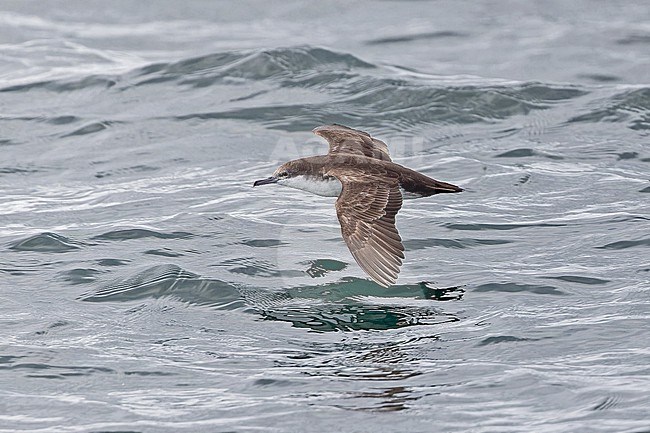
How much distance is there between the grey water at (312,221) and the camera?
22.9 ft

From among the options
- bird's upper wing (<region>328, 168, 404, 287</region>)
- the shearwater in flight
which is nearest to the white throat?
the shearwater in flight

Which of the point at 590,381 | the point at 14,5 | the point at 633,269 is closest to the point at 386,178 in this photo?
the point at 633,269

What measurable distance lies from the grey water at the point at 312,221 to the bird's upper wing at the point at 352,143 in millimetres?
691

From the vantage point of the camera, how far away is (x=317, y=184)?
935 centimetres

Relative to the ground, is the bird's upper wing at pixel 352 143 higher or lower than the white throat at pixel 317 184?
higher

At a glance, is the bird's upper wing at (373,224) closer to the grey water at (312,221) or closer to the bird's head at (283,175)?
the grey water at (312,221)

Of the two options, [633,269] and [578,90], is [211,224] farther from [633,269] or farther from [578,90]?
[578,90]

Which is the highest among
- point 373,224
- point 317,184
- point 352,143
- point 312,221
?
point 352,143

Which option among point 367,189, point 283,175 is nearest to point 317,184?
point 283,175

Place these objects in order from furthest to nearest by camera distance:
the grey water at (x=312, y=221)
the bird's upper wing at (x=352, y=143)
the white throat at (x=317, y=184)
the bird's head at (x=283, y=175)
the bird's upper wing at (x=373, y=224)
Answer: the bird's upper wing at (x=352, y=143), the bird's head at (x=283, y=175), the white throat at (x=317, y=184), the bird's upper wing at (x=373, y=224), the grey water at (x=312, y=221)

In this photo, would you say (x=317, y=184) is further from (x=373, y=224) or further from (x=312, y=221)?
(x=312, y=221)

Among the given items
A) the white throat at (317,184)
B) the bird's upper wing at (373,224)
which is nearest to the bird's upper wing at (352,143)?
the white throat at (317,184)

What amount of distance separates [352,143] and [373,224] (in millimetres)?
1911

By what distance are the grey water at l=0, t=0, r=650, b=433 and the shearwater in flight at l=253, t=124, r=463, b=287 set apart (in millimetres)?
408
